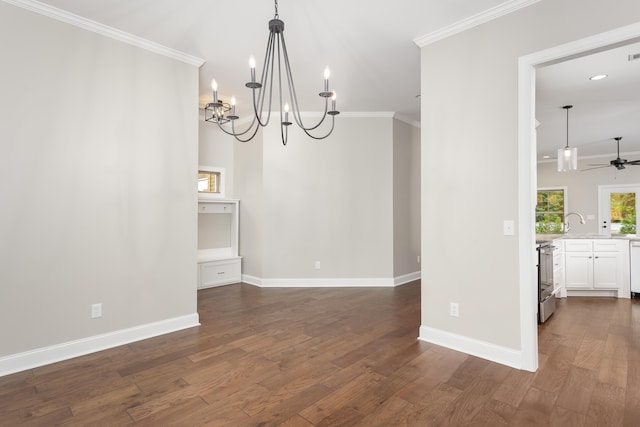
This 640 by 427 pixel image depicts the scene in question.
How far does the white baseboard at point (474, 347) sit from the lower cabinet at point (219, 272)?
3.51 metres

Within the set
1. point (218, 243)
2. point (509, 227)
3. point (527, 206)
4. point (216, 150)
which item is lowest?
point (218, 243)

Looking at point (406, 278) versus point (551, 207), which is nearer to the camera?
point (406, 278)

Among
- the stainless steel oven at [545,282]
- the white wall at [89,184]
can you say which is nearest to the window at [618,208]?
the stainless steel oven at [545,282]

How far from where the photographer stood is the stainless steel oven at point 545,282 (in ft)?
11.9

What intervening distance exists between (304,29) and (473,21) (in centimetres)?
144

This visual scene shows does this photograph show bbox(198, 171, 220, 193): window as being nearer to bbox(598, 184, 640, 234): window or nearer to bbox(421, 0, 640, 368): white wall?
bbox(421, 0, 640, 368): white wall

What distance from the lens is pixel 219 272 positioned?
5496mm

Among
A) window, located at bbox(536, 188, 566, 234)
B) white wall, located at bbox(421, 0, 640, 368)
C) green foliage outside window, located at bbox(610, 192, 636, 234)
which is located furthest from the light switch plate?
green foliage outside window, located at bbox(610, 192, 636, 234)

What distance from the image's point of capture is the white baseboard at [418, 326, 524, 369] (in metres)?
2.57

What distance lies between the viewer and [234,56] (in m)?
3.53

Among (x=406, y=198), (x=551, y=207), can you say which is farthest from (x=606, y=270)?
(x=551, y=207)

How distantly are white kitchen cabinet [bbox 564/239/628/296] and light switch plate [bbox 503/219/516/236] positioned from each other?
3.28m

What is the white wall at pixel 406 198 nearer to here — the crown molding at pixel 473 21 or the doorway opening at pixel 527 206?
the crown molding at pixel 473 21

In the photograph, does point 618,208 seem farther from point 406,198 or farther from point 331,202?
point 331,202
